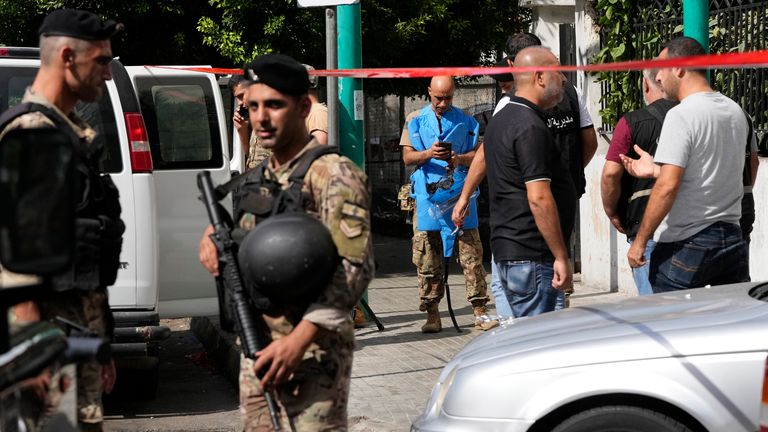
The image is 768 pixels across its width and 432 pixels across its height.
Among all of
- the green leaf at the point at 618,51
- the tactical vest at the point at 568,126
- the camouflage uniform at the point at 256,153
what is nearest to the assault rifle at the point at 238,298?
the tactical vest at the point at 568,126

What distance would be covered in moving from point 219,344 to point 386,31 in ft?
17.7

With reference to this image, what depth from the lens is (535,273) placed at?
5594 mm

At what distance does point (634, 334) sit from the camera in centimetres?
439

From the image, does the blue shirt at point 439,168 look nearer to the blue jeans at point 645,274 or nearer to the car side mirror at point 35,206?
the blue jeans at point 645,274

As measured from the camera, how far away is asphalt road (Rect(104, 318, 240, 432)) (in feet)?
23.0

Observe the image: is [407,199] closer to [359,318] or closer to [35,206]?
[359,318]

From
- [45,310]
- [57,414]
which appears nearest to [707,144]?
[45,310]

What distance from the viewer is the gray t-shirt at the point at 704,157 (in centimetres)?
548

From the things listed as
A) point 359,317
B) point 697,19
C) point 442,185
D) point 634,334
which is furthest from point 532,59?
point 359,317

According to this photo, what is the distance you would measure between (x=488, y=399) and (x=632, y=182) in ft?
7.54

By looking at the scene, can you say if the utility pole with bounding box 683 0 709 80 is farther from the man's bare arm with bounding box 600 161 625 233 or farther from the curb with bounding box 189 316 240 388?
the curb with bounding box 189 316 240 388

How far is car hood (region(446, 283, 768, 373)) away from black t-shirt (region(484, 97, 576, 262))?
74 cm

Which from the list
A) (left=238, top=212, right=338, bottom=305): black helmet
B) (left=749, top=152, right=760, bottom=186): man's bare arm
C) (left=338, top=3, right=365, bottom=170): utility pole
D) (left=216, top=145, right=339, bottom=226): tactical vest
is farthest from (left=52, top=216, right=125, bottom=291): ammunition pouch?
(left=338, top=3, right=365, bottom=170): utility pole

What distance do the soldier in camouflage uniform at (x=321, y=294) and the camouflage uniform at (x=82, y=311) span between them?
423 mm
